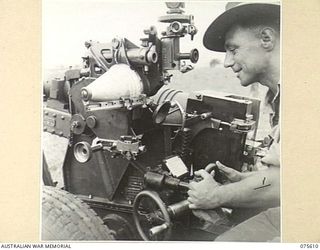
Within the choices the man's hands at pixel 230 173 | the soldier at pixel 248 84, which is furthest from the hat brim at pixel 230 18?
the man's hands at pixel 230 173

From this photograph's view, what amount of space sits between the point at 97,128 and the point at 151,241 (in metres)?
0.27

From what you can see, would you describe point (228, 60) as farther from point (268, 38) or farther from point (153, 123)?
point (153, 123)

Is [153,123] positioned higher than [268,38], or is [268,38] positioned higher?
[268,38]

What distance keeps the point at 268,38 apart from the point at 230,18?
0.10 m

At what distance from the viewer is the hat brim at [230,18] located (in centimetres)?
118

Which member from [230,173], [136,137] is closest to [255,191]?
[230,173]

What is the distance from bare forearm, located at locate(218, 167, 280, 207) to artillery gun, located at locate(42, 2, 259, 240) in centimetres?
3

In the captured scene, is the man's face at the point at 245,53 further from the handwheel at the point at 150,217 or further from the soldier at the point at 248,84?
the handwheel at the point at 150,217

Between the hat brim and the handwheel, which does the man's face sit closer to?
the hat brim

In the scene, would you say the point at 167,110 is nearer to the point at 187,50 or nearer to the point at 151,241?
the point at 187,50

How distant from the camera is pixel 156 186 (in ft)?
3.84

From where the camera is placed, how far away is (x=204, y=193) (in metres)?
1.18

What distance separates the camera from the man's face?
119cm

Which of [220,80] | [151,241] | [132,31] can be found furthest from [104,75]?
[151,241]
